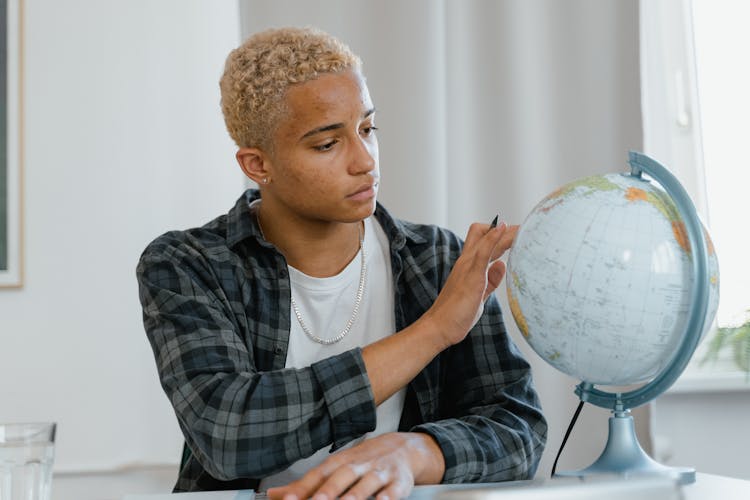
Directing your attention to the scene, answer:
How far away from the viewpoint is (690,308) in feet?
3.33

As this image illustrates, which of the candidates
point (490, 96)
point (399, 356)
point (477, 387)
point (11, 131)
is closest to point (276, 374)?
point (399, 356)

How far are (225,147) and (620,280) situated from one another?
168cm

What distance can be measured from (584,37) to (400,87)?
1.55 feet

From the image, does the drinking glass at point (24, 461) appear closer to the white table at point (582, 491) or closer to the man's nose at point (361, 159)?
the white table at point (582, 491)

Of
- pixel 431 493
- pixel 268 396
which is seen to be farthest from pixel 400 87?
pixel 431 493

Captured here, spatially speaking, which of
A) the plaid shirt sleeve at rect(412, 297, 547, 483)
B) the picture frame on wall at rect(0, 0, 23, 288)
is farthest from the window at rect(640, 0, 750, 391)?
the picture frame on wall at rect(0, 0, 23, 288)

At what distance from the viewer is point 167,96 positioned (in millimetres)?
2477

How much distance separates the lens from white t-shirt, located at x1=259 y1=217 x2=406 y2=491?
1.45m

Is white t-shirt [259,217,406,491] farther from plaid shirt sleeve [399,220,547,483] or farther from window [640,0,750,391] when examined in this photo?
window [640,0,750,391]

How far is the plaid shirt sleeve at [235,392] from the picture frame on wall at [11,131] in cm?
122

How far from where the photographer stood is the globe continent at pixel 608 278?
101 cm

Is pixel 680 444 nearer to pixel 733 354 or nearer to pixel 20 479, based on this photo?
pixel 733 354

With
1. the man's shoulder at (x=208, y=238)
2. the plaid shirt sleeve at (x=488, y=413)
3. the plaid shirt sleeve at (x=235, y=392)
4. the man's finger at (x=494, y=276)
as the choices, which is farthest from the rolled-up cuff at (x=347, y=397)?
the man's shoulder at (x=208, y=238)

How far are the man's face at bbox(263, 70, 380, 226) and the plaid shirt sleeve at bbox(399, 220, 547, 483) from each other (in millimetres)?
192
